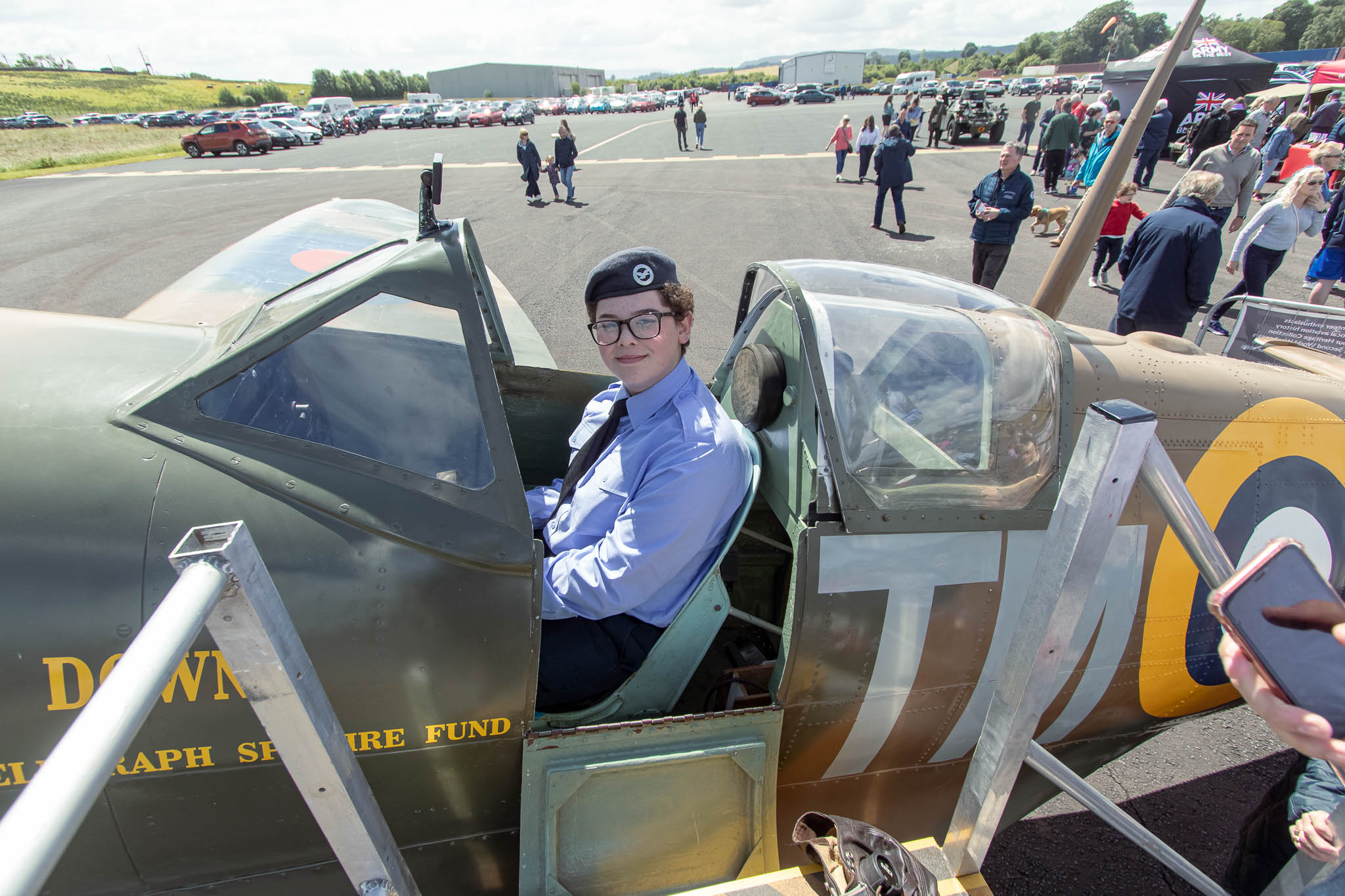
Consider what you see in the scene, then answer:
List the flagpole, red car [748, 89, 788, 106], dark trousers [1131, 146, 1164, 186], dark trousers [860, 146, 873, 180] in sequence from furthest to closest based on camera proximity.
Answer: red car [748, 89, 788, 106] → dark trousers [860, 146, 873, 180] → dark trousers [1131, 146, 1164, 186] → the flagpole

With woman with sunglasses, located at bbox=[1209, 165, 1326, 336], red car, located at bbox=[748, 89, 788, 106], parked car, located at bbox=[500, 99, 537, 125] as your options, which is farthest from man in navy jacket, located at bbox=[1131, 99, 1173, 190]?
red car, located at bbox=[748, 89, 788, 106]

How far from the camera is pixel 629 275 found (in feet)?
6.95

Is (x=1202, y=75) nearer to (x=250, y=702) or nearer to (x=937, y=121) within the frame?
(x=937, y=121)

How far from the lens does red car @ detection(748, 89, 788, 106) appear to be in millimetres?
53000

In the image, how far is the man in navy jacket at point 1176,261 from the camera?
195 inches

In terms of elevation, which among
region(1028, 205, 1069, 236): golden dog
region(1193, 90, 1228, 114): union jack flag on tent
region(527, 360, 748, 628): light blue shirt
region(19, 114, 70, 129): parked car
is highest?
region(19, 114, 70, 129): parked car

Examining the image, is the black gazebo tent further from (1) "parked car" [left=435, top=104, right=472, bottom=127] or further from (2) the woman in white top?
(1) "parked car" [left=435, top=104, right=472, bottom=127]

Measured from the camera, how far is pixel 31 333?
1.85 meters

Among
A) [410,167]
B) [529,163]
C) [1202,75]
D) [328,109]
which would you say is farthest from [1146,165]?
[328,109]

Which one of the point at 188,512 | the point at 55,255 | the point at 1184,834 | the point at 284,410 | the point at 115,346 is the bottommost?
the point at 1184,834

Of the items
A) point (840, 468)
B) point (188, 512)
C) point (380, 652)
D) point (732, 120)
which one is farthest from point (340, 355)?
point (732, 120)

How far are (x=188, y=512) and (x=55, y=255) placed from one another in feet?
41.4

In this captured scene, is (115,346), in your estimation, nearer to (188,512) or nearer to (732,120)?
(188,512)

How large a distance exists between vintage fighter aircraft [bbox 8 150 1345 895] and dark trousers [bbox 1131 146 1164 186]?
15.3 m
